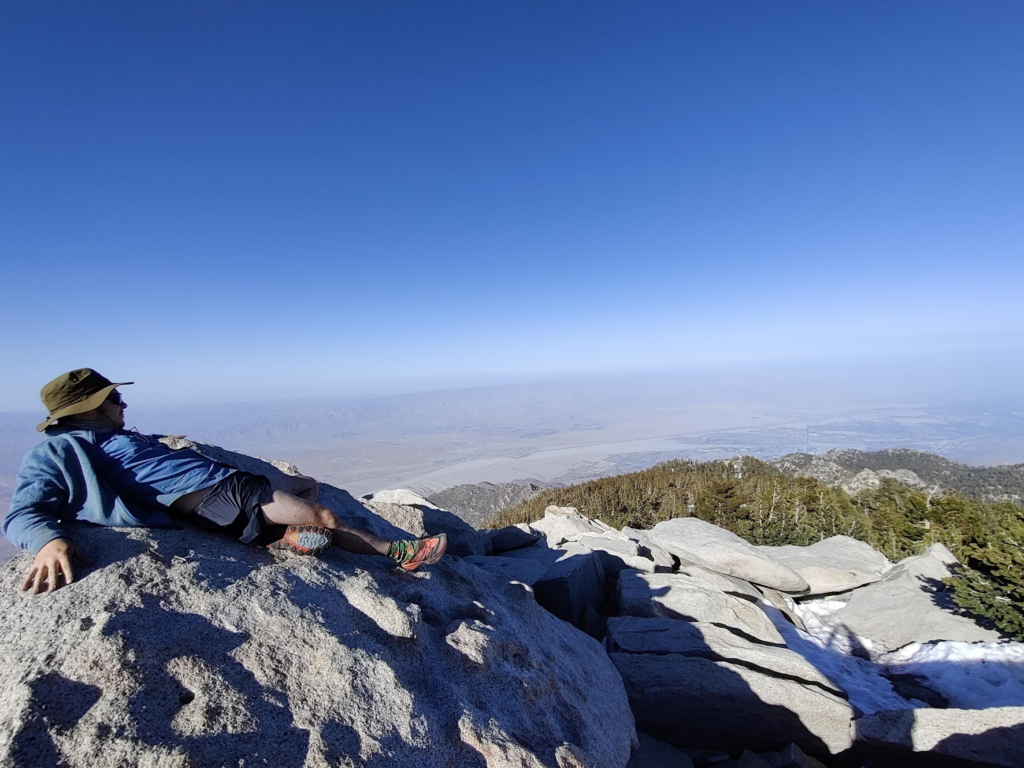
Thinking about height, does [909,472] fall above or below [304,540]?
below

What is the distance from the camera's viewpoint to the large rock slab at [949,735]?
5.40 metres

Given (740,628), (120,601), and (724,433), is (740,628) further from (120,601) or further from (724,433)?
(724,433)

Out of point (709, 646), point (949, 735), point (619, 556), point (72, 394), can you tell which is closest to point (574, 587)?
point (709, 646)

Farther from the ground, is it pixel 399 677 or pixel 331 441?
pixel 399 677

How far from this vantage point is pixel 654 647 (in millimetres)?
7328

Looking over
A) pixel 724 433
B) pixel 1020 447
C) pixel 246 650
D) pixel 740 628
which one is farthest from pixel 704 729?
pixel 1020 447

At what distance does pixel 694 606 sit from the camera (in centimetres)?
884

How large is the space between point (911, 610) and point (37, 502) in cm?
1666

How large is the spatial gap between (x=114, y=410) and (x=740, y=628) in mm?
9972

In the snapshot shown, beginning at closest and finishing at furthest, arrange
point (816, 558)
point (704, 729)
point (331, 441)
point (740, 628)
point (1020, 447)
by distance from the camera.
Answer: point (704, 729) < point (740, 628) < point (816, 558) < point (1020, 447) < point (331, 441)

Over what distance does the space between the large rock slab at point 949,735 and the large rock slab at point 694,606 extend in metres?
2.39

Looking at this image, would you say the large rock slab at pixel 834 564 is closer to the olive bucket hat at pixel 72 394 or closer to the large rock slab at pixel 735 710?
the large rock slab at pixel 735 710

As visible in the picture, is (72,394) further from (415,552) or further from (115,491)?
(415,552)

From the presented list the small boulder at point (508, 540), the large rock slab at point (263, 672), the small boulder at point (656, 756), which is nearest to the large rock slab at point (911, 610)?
the small boulder at point (656, 756)
